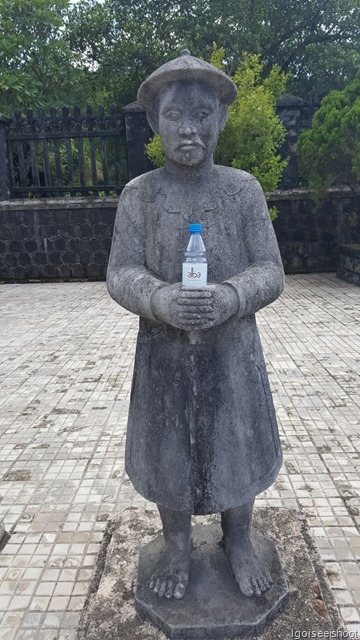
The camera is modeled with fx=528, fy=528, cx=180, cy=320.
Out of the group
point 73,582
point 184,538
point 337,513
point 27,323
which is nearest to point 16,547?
point 73,582

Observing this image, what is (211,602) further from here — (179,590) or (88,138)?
(88,138)

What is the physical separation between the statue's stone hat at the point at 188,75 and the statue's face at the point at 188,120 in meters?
0.03

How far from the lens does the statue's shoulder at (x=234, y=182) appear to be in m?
2.15

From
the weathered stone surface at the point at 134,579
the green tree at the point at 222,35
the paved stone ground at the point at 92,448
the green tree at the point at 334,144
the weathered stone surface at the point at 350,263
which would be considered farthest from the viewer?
the green tree at the point at 222,35

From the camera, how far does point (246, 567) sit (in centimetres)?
237

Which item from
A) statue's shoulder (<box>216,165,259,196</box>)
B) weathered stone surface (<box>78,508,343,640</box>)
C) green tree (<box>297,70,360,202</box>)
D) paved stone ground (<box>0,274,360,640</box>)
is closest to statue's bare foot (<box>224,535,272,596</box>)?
weathered stone surface (<box>78,508,343,640</box>)

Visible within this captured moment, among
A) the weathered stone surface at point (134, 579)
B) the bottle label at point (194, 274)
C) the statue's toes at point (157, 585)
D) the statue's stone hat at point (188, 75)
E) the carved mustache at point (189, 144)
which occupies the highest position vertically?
the statue's stone hat at point (188, 75)

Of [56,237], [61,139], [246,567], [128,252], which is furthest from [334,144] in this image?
[246,567]

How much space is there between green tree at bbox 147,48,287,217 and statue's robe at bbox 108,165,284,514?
29.8 feet

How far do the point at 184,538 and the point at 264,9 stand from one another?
1732 centimetres

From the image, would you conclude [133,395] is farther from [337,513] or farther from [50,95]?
[50,95]

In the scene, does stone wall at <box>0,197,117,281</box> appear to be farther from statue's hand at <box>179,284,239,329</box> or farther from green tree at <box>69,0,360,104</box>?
statue's hand at <box>179,284,239,329</box>

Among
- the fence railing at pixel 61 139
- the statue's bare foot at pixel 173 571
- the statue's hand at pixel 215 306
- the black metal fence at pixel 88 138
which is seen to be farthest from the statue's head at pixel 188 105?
the fence railing at pixel 61 139

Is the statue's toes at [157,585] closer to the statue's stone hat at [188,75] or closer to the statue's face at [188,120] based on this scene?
the statue's face at [188,120]
